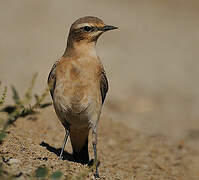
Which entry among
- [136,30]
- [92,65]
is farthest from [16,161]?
[136,30]

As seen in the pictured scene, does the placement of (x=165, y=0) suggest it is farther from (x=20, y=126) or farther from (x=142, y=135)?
(x=20, y=126)

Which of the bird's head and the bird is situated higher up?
the bird's head

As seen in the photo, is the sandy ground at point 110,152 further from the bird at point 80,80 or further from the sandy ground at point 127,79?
the bird at point 80,80

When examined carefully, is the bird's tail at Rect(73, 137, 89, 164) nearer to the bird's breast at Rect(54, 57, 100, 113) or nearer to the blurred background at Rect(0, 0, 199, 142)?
the bird's breast at Rect(54, 57, 100, 113)

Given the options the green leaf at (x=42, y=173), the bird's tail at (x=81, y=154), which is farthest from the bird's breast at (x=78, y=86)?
the green leaf at (x=42, y=173)

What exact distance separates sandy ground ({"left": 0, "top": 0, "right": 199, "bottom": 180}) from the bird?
2.24ft

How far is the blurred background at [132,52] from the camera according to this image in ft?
40.4

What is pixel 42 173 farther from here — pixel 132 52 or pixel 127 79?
pixel 132 52

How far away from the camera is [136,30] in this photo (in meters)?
18.0

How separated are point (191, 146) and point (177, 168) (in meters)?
1.58

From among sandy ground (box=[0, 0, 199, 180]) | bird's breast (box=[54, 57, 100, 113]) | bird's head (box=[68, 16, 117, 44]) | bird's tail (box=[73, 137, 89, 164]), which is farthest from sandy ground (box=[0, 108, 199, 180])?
bird's head (box=[68, 16, 117, 44])

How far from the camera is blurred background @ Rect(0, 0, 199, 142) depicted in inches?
485

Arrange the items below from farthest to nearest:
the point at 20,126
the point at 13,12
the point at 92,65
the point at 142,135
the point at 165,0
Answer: the point at 165,0
the point at 13,12
the point at 142,135
the point at 20,126
the point at 92,65

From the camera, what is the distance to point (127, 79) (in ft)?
46.1
